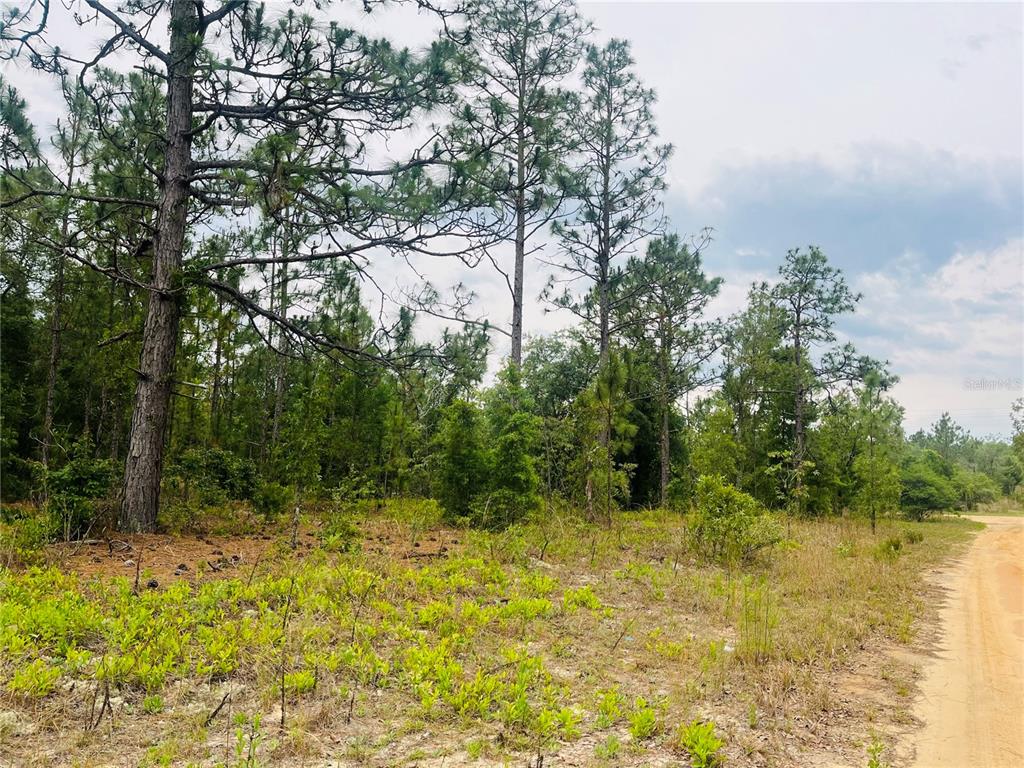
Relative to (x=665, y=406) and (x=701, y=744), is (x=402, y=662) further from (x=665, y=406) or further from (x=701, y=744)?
(x=665, y=406)

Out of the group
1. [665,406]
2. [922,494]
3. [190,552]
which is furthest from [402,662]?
[922,494]

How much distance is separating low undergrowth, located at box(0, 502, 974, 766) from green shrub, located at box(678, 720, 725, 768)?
11mm

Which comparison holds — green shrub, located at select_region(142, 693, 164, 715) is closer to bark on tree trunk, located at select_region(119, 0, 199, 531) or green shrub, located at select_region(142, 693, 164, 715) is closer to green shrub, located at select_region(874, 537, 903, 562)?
bark on tree trunk, located at select_region(119, 0, 199, 531)

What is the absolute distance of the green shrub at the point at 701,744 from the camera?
333cm

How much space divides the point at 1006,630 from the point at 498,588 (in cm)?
566

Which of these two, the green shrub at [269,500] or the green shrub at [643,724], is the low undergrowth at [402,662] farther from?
the green shrub at [269,500]

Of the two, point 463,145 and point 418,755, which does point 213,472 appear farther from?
point 418,755

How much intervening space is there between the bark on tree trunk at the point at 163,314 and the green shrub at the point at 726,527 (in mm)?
8109

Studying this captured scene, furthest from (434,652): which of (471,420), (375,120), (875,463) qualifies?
(875,463)

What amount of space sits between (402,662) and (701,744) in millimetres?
2049

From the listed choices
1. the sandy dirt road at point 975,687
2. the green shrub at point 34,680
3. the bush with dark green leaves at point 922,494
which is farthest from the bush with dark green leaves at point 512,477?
the bush with dark green leaves at point 922,494

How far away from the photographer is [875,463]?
66.6 ft

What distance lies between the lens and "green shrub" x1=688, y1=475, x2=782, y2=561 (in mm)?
9617

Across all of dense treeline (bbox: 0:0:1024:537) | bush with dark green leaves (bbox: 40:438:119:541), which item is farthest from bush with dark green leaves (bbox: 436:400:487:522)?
bush with dark green leaves (bbox: 40:438:119:541)
